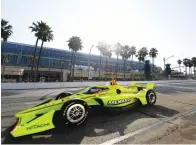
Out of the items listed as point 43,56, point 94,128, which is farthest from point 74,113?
point 43,56

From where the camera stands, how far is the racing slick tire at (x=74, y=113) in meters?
4.56

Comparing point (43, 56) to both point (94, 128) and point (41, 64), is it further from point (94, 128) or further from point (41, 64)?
point (94, 128)

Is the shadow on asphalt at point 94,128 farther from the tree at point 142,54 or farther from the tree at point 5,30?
the tree at point 142,54

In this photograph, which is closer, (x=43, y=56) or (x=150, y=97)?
(x=150, y=97)

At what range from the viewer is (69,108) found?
4.63 meters

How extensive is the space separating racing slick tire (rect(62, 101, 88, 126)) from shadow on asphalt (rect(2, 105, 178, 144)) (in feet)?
0.57

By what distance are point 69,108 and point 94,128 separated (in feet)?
3.03

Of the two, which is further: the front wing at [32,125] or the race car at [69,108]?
the race car at [69,108]

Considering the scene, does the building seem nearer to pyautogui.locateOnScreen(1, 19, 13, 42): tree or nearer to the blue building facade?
the blue building facade

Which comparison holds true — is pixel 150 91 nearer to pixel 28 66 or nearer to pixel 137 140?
pixel 137 140

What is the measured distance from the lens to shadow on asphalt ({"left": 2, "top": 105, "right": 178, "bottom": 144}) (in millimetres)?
3809

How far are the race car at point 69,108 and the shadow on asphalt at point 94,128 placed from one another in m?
0.20

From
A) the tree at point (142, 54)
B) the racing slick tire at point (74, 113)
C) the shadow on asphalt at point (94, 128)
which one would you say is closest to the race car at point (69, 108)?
the racing slick tire at point (74, 113)

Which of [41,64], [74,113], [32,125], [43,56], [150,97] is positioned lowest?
[32,125]
